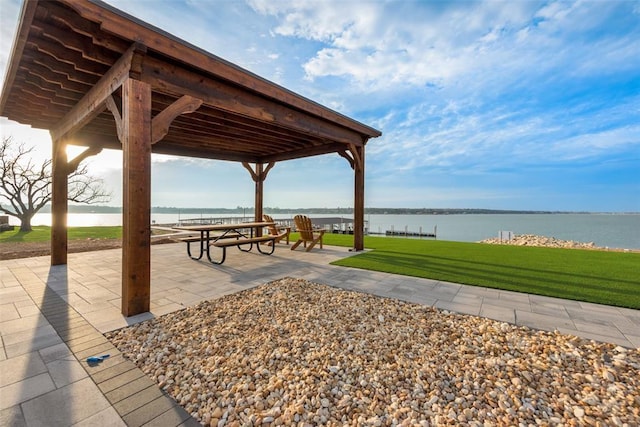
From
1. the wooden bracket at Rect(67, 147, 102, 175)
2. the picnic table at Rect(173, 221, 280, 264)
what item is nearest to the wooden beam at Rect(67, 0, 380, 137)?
the picnic table at Rect(173, 221, 280, 264)

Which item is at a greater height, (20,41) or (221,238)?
(20,41)

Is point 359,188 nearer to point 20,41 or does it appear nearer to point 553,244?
point 20,41

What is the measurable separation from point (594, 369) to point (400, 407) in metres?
1.65

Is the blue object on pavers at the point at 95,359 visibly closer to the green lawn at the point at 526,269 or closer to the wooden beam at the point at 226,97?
the wooden beam at the point at 226,97

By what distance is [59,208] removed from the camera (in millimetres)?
5344

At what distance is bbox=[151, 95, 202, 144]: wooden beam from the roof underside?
0.63 ft

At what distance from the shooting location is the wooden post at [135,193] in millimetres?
2898

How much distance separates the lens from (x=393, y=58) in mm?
7250

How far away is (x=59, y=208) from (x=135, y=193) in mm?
4074

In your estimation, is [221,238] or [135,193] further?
[221,238]

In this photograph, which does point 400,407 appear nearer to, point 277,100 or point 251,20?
point 277,100

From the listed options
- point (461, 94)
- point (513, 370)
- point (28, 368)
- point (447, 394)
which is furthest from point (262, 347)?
point (461, 94)

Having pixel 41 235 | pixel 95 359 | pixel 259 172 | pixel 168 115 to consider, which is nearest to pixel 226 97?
pixel 168 115

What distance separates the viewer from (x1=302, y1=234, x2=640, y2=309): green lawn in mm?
3941
